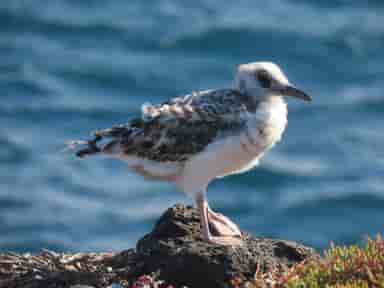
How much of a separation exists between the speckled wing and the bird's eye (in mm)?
265

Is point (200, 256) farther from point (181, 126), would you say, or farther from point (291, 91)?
point (291, 91)

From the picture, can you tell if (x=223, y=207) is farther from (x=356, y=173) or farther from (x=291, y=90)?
(x=291, y=90)

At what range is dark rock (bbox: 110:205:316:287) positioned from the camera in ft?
35.6

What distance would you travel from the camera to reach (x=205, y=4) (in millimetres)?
39156

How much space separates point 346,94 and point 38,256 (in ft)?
76.3

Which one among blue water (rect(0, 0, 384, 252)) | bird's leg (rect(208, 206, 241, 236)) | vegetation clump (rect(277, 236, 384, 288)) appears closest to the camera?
vegetation clump (rect(277, 236, 384, 288))

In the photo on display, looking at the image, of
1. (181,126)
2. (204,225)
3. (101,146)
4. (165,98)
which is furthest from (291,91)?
(165,98)

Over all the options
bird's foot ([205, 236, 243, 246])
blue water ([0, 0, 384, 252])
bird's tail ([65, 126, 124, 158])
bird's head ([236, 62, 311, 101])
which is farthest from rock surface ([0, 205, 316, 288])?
blue water ([0, 0, 384, 252])

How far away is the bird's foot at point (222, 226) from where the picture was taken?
1216 centimetres

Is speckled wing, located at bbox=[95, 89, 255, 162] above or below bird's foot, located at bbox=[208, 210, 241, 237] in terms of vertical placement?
above

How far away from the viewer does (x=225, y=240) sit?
11.7 meters

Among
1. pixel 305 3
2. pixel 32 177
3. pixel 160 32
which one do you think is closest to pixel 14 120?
pixel 32 177

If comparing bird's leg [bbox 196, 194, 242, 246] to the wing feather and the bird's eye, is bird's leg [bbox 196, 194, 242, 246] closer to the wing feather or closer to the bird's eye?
the wing feather

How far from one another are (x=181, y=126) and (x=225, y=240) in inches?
54.2
